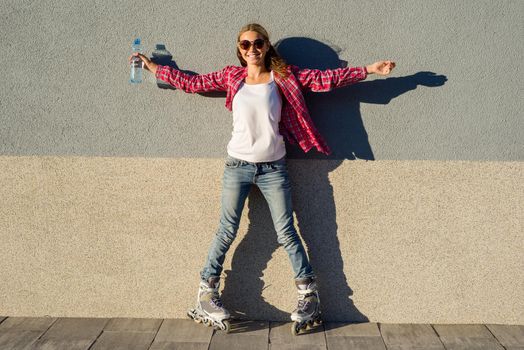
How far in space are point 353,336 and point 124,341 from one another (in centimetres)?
155

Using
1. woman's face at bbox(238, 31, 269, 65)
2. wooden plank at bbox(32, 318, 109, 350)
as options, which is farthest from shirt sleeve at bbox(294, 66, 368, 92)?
wooden plank at bbox(32, 318, 109, 350)

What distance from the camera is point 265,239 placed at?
3.43 meters

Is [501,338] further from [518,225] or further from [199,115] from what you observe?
[199,115]

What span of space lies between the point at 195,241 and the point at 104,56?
56.9 inches

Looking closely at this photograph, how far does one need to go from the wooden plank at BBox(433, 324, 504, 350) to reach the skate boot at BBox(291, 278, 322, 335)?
34.5 inches

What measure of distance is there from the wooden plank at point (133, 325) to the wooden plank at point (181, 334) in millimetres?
65

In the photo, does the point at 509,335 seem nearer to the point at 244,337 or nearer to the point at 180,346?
the point at 244,337

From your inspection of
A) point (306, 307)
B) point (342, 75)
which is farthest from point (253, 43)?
point (306, 307)

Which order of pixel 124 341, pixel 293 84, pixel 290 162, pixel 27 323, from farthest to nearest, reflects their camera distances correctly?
1. pixel 27 323
2. pixel 290 162
3. pixel 124 341
4. pixel 293 84

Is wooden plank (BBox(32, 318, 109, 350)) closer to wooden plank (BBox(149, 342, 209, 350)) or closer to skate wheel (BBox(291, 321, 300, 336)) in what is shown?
wooden plank (BBox(149, 342, 209, 350))

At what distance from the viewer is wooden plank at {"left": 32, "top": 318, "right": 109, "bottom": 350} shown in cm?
316

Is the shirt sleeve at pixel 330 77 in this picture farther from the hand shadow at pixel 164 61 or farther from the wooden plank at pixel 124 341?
the wooden plank at pixel 124 341

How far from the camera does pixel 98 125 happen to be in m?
3.37

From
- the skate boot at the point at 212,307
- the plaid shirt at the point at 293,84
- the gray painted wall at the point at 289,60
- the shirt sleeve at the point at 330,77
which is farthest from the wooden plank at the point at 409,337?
the shirt sleeve at the point at 330,77
